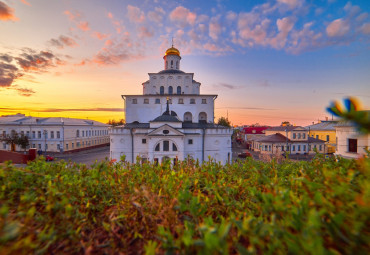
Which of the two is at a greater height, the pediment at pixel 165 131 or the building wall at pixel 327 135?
the pediment at pixel 165 131

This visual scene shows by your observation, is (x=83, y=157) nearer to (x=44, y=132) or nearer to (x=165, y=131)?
(x=44, y=132)

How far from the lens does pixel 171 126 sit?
20109mm

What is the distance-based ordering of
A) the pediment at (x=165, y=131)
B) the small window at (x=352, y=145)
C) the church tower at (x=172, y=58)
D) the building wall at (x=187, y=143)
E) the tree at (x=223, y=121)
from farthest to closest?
the tree at (x=223, y=121) → the church tower at (x=172, y=58) → the building wall at (x=187, y=143) → the pediment at (x=165, y=131) → the small window at (x=352, y=145)

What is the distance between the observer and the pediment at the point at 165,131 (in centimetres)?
1947

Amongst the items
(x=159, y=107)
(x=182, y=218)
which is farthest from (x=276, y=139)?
(x=182, y=218)

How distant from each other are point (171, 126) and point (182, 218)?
18.1 meters

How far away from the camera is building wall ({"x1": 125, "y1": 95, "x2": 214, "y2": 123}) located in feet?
93.4

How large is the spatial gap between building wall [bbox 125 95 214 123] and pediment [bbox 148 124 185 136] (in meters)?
9.29

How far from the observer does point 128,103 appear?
2852 centimetres

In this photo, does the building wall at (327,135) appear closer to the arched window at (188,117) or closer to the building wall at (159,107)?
the building wall at (159,107)

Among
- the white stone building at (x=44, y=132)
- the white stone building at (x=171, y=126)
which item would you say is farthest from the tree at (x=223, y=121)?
the white stone building at (x=44, y=132)

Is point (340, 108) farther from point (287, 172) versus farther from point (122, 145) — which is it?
point (122, 145)

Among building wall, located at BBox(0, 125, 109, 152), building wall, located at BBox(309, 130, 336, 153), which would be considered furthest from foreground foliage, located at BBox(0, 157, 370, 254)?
building wall, located at BBox(309, 130, 336, 153)

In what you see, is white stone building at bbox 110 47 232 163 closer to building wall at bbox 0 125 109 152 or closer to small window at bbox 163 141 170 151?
small window at bbox 163 141 170 151
